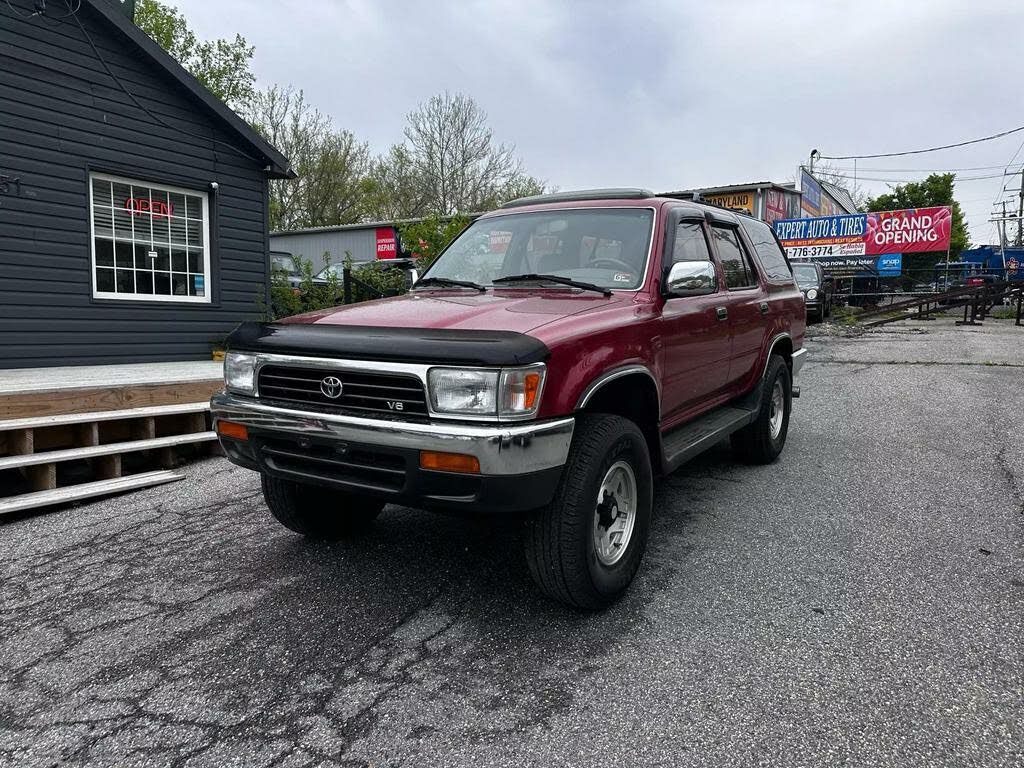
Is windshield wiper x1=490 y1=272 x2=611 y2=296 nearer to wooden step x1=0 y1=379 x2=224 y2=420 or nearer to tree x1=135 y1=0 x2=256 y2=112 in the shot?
wooden step x1=0 y1=379 x2=224 y2=420

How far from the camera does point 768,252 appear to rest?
19.0 ft

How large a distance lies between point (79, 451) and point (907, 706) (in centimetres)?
519

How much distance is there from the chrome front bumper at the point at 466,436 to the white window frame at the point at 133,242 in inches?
271

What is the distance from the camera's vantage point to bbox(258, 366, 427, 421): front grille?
2.72 meters

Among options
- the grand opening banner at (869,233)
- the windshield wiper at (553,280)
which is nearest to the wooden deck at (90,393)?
the windshield wiper at (553,280)

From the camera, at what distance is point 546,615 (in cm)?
309

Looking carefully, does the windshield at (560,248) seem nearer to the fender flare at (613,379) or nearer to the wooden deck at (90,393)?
the fender flare at (613,379)

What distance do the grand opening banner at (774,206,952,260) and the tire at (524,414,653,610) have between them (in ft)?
87.3

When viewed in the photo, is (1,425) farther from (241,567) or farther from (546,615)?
(546,615)

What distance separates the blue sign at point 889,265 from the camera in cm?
2688

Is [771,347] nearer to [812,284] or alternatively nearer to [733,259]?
[733,259]

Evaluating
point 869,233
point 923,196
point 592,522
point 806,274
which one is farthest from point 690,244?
point 923,196

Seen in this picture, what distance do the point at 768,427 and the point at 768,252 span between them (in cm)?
144

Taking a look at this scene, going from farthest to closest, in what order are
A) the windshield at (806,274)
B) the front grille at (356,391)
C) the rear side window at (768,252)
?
the windshield at (806,274)
the rear side window at (768,252)
the front grille at (356,391)
